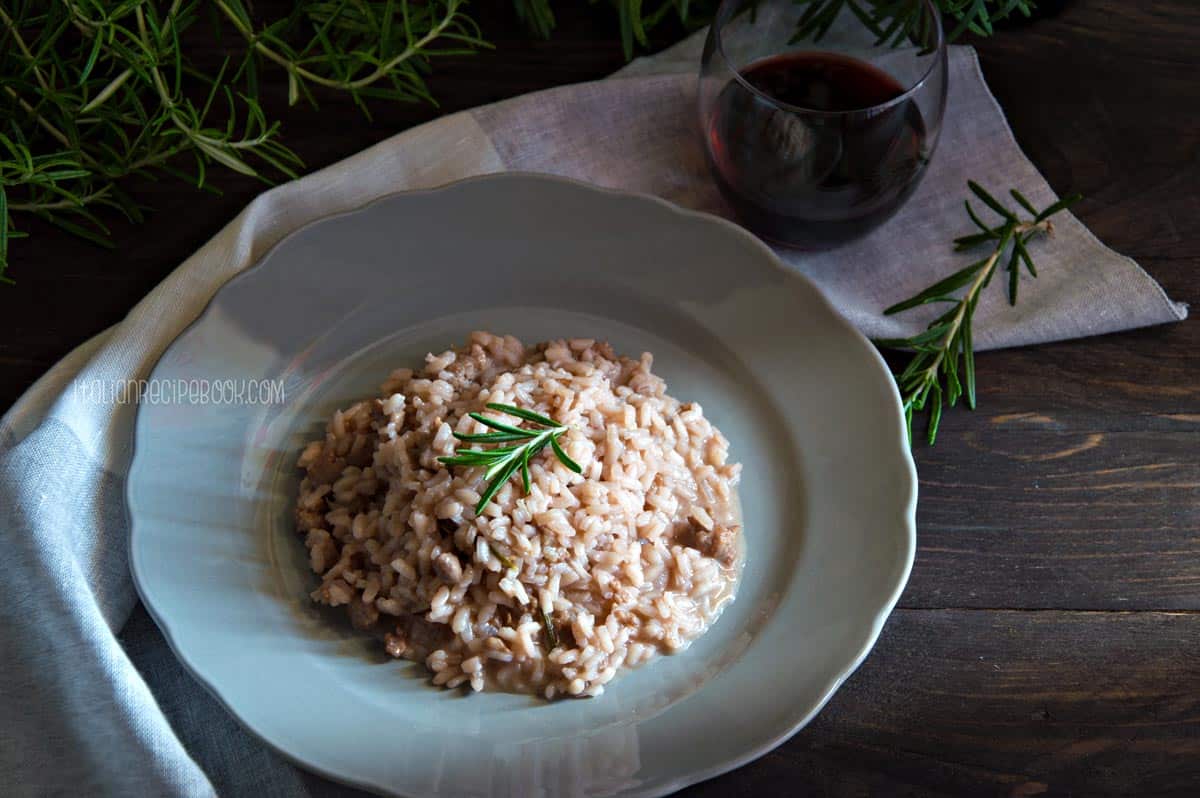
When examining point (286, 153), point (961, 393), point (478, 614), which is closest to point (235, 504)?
point (478, 614)

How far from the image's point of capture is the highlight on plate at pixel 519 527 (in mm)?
2094

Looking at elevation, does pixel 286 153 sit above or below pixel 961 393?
above

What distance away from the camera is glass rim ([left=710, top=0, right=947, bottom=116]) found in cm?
241

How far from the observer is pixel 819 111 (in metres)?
2.43

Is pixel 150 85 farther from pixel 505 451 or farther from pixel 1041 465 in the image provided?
pixel 1041 465

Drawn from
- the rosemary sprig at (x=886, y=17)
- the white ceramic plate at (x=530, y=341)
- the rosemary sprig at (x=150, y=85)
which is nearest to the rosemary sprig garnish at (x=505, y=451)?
the white ceramic plate at (x=530, y=341)

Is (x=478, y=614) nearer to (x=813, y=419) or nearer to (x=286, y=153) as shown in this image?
(x=813, y=419)

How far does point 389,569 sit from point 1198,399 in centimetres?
186

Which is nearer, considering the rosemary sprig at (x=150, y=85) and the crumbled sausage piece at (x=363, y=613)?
the crumbled sausage piece at (x=363, y=613)

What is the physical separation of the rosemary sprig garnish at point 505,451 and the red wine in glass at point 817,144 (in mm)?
827

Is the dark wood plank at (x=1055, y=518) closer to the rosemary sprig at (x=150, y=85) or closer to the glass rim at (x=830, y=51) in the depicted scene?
the glass rim at (x=830, y=51)

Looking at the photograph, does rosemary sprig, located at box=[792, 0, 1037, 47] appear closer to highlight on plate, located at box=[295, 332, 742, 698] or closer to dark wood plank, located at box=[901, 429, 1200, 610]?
dark wood plank, located at box=[901, 429, 1200, 610]

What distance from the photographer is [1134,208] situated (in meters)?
2.95

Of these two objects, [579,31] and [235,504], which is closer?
[235,504]
